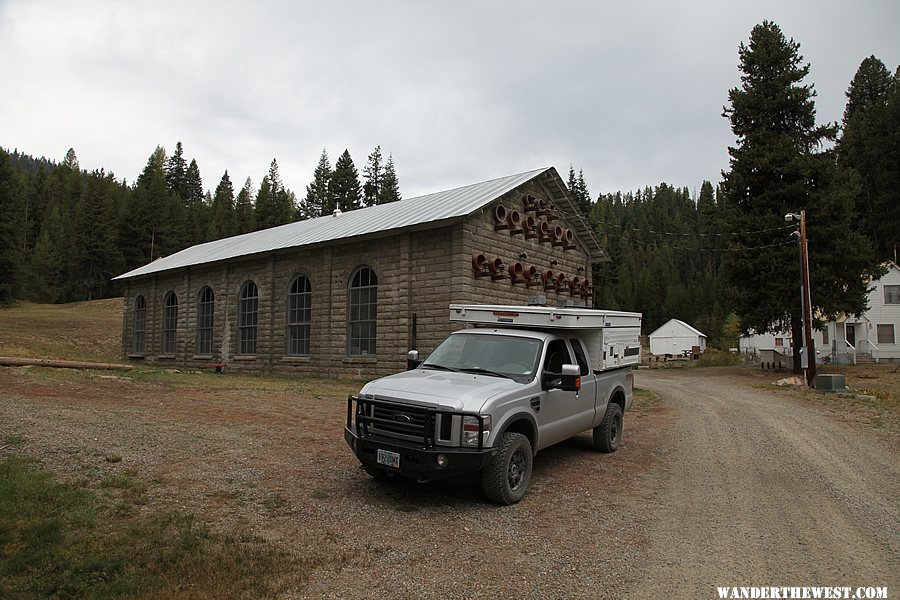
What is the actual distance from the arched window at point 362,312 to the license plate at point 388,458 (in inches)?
583

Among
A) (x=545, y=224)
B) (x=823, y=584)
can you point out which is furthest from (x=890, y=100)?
(x=823, y=584)

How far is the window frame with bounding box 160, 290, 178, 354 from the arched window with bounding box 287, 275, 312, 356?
35.9 feet

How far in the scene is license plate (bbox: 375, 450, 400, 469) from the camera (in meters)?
6.14

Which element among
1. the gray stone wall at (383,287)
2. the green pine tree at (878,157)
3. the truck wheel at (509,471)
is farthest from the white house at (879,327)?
the truck wheel at (509,471)

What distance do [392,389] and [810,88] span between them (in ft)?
98.5

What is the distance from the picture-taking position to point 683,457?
9508 mm

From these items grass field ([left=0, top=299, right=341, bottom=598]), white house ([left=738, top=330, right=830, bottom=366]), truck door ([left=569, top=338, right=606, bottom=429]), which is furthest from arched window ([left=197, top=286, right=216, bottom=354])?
white house ([left=738, top=330, right=830, bottom=366])

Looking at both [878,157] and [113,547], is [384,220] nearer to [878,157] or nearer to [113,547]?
[113,547]

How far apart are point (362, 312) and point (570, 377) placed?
14902 millimetres

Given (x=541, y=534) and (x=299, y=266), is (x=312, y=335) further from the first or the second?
(x=541, y=534)

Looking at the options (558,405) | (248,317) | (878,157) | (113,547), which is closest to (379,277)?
(248,317)

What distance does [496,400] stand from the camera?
6320mm

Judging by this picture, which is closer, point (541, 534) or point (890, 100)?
point (541, 534)

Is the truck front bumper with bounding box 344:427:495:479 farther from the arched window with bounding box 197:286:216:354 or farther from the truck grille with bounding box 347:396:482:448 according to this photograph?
the arched window with bounding box 197:286:216:354
